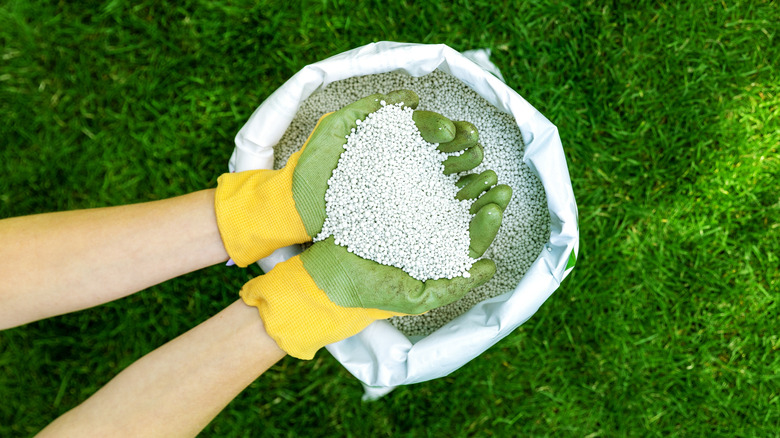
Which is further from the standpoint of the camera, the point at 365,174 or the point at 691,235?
the point at 691,235

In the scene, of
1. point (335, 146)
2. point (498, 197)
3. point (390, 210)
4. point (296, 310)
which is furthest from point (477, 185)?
point (296, 310)

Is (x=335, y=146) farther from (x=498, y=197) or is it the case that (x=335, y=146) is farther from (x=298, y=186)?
(x=498, y=197)

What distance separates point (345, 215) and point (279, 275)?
163 mm

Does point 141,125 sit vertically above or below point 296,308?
above

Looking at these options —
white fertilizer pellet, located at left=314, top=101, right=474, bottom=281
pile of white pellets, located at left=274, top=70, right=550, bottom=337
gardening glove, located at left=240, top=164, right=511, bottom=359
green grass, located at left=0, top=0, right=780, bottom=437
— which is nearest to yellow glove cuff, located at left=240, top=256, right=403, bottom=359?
gardening glove, located at left=240, top=164, right=511, bottom=359

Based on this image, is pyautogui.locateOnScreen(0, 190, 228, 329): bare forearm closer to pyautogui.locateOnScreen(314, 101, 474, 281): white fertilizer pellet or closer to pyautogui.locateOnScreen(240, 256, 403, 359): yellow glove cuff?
pyautogui.locateOnScreen(240, 256, 403, 359): yellow glove cuff

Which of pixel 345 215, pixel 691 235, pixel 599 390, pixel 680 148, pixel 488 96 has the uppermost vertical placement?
pixel 488 96

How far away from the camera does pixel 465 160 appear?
3.09ft

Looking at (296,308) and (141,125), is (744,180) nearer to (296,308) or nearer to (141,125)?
(296,308)

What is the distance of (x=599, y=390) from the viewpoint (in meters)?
1.20

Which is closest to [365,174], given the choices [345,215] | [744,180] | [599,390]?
[345,215]

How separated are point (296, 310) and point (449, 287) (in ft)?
0.93

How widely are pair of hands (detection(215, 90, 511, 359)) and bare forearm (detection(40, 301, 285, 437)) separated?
0.15 feet

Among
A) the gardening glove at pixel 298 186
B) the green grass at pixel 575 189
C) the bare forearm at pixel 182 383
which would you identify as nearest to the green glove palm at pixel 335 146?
the gardening glove at pixel 298 186
